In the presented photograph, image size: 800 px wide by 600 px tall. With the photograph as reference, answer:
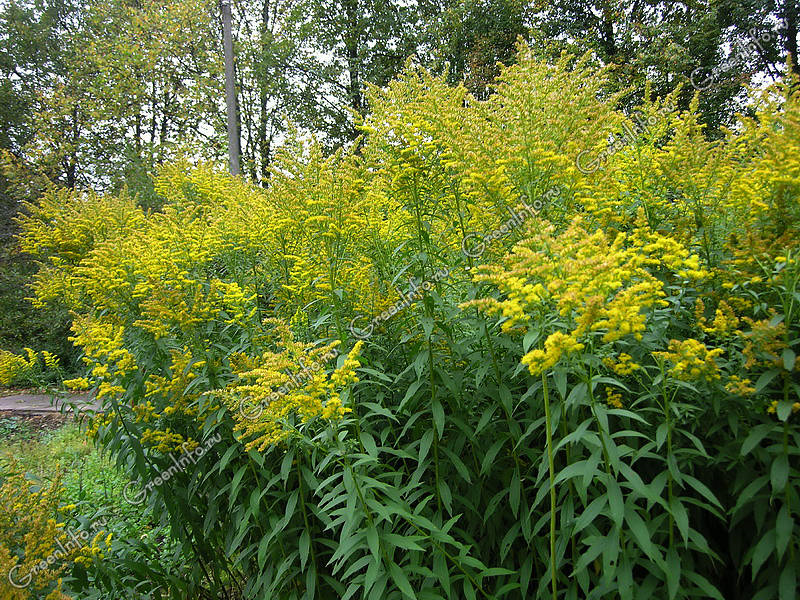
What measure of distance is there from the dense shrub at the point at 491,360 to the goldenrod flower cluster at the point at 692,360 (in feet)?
0.04

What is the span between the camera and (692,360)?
1.78 meters

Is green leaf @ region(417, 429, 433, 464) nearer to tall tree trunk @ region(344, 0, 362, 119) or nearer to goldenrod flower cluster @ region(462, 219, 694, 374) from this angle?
goldenrod flower cluster @ region(462, 219, 694, 374)

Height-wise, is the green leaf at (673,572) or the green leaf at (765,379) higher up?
the green leaf at (765,379)

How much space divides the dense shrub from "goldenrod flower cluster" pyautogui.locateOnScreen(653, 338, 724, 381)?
0.04ft

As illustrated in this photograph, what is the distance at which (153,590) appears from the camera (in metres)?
3.33

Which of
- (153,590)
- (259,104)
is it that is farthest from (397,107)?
(259,104)

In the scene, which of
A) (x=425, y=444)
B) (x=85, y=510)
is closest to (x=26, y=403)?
(x=85, y=510)

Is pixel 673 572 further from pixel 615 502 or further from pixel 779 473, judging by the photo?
pixel 779 473

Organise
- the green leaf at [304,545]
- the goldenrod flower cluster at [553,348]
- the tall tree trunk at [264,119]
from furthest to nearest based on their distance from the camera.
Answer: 1. the tall tree trunk at [264,119]
2. the green leaf at [304,545]
3. the goldenrod flower cluster at [553,348]

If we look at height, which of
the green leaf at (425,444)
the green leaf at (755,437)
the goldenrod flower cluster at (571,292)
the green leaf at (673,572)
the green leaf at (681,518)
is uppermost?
the goldenrod flower cluster at (571,292)

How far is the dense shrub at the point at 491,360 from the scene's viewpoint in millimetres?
1818

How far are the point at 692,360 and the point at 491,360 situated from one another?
2.87 ft

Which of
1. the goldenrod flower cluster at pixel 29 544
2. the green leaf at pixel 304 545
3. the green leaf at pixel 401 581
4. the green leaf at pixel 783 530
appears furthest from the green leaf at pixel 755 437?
the goldenrod flower cluster at pixel 29 544

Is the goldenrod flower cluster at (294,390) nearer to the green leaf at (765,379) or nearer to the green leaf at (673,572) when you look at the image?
the green leaf at (673,572)
